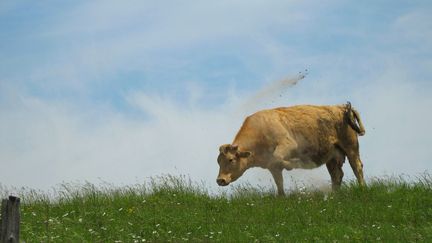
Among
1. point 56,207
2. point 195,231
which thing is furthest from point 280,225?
point 56,207

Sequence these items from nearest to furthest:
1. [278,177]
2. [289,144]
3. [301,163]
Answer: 1. [278,177]
2. [289,144]
3. [301,163]

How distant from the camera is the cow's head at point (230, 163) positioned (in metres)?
21.5

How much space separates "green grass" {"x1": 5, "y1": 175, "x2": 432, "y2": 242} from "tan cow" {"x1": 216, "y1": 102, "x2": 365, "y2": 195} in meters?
1.55

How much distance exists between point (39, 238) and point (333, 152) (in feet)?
37.5

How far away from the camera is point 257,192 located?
66.5ft

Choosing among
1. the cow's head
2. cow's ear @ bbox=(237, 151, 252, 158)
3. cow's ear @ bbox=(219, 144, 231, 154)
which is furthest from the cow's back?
cow's ear @ bbox=(219, 144, 231, 154)

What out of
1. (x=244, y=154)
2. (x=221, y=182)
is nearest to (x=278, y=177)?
(x=244, y=154)

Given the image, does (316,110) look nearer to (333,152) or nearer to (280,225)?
(333,152)

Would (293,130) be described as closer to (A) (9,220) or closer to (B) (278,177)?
(B) (278,177)

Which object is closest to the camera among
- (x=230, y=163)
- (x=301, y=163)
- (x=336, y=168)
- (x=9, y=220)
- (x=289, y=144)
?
(x=9, y=220)

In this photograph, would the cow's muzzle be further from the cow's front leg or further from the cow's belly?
the cow's belly

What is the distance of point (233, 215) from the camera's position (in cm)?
1681

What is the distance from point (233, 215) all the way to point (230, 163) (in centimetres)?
490

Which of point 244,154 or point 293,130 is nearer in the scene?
point 244,154
